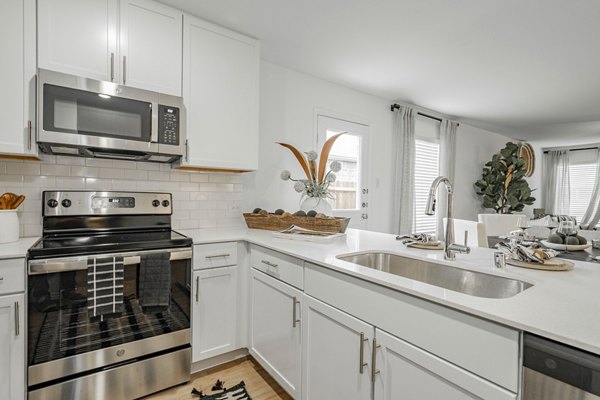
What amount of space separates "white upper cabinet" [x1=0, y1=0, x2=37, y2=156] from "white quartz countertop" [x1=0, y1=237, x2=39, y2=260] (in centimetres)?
47

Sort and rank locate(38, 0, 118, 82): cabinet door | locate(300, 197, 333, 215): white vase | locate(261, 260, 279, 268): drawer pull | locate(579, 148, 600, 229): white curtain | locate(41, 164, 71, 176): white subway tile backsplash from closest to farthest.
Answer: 1. locate(38, 0, 118, 82): cabinet door
2. locate(261, 260, 279, 268): drawer pull
3. locate(41, 164, 71, 176): white subway tile backsplash
4. locate(300, 197, 333, 215): white vase
5. locate(579, 148, 600, 229): white curtain

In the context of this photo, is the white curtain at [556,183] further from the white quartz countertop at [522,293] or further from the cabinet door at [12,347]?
the cabinet door at [12,347]

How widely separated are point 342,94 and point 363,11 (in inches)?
53.1

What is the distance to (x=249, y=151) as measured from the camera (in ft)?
7.62

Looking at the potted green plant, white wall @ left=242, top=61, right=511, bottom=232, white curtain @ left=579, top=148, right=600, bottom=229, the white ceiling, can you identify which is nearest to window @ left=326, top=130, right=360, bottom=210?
white wall @ left=242, top=61, right=511, bottom=232

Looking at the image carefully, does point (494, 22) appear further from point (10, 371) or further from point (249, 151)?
point (10, 371)

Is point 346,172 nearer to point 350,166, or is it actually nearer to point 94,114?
point 350,166

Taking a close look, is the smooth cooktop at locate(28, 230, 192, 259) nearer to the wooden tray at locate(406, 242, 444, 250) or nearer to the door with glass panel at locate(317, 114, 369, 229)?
the wooden tray at locate(406, 242, 444, 250)

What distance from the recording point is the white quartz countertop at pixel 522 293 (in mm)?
726

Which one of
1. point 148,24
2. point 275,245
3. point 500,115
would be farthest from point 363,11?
point 500,115

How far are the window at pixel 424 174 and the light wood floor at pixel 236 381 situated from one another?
285cm

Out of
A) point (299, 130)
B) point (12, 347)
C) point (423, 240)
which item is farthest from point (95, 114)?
point (423, 240)

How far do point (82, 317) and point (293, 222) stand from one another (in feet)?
4.44

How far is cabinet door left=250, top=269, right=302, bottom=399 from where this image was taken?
1592mm
